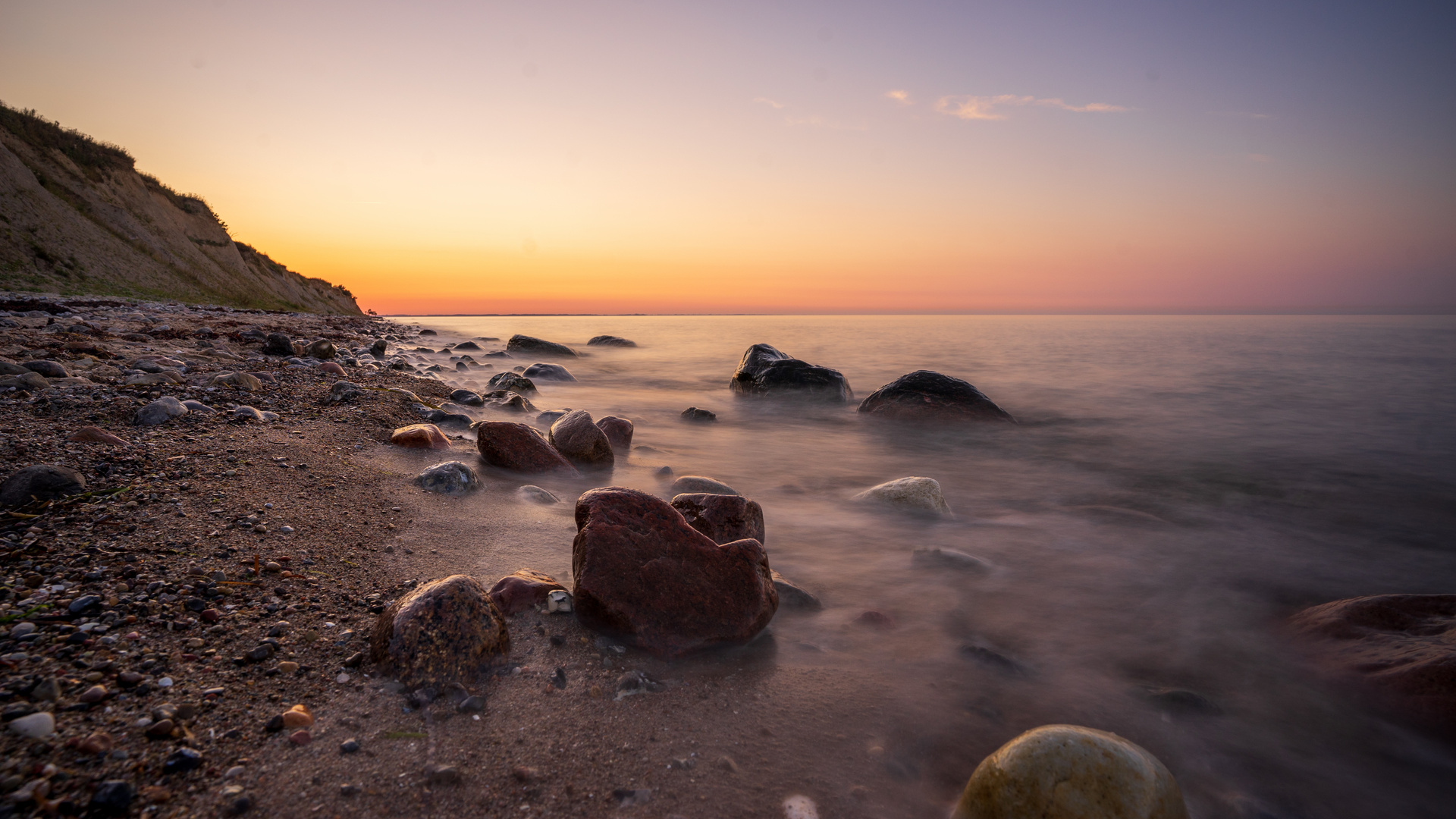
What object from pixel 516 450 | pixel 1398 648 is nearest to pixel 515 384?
pixel 516 450

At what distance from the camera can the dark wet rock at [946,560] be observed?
12.3 ft

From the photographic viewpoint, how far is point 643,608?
2.50m

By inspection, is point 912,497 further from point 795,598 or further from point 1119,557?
point 795,598

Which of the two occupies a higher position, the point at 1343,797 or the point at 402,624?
the point at 402,624

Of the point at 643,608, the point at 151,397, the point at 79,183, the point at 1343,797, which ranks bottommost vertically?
the point at 1343,797

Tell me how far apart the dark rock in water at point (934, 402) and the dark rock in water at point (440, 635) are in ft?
25.4

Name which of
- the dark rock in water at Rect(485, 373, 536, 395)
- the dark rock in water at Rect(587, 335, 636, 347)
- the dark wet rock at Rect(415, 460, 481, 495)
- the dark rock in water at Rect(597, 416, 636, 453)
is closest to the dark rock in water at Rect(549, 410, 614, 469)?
the dark rock in water at Rect(597, 416, 636, 453)

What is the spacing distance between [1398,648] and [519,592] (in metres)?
3.90

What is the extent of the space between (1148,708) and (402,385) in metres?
8.45

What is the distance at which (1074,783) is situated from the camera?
5.50ft

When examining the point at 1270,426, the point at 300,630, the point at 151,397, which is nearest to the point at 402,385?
the point at 151,397

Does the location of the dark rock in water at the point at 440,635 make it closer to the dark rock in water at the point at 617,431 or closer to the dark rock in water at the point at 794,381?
the dark rock in water at the point at 617,431

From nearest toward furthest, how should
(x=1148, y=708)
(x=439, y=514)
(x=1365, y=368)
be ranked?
(x=1148, y=708) < (x=439, y=514) < (x=1365, y=368)

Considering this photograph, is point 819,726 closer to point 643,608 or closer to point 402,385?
point 643,608
